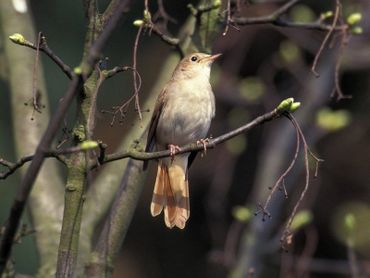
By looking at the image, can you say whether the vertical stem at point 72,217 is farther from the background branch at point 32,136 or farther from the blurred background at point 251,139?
the blurred background at point 251,139

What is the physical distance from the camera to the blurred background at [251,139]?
707 cm

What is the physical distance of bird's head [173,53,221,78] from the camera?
195 inches

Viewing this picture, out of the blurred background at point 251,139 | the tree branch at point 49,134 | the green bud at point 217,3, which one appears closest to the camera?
the tree branch at point 49,134

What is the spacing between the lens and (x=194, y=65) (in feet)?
16.5

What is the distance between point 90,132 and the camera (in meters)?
3.08

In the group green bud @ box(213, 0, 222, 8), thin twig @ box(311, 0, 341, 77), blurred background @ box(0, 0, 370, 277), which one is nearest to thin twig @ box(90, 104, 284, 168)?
thin twig @ box(311, 0, 341, 77)

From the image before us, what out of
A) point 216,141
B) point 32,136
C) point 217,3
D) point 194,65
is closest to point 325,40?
point 217,3

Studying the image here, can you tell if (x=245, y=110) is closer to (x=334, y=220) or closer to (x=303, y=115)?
(x=303, y=115)

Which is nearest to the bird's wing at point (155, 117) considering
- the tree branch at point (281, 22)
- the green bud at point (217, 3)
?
the tree branch at point (281, 22)

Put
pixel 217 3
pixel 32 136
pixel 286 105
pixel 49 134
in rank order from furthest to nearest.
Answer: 1. pixel 32 136
2. pixel 217 3
3. pixel 286 105
4. pixel 49 134

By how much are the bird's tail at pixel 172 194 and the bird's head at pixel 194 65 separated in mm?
517

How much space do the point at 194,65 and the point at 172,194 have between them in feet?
2.39

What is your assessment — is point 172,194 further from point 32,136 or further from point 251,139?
point 251,139

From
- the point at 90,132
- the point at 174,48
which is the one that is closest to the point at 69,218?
the point at 90,132
